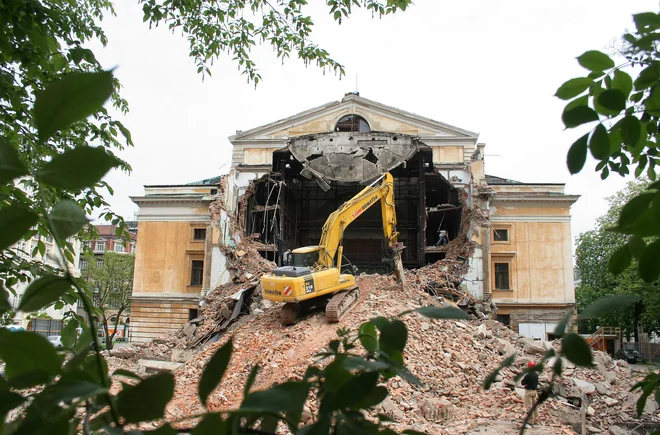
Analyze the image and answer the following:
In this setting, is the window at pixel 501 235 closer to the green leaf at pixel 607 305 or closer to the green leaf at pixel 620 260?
the green leaf at pixel 620 260

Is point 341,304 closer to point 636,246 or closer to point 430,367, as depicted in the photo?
point 430,367

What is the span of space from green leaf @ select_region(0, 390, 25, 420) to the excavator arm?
13.2 meters

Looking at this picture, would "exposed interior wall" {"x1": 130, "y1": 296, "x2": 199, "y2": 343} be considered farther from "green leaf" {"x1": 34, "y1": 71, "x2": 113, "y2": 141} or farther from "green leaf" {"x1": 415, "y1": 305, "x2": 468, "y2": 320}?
"green leaf" {"x1": 34, "y1": 71, "x2": 113, "y2": 141}

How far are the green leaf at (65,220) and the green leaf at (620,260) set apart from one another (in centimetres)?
125

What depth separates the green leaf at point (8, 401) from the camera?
0.70 metres

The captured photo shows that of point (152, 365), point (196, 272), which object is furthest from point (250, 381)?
point (196, 272)

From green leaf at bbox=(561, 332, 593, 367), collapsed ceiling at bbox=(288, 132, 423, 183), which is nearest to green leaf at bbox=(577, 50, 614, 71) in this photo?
green leaf at bbox=(561, 332, 593, 367)

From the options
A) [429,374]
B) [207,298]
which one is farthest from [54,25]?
[207,298]

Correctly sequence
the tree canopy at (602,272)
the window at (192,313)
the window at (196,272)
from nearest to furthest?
the window at (192,313)
the window at (196,272)
the tree canopy at (602,272)

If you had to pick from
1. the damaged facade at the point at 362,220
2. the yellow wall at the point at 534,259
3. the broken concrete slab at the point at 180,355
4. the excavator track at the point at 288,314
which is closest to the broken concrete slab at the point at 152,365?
the broken concrete slab at the point at 180,355

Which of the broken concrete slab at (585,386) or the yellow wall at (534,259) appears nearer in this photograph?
the broken concrete slab at (585,386)

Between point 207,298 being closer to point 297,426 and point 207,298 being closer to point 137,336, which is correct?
point 137,336

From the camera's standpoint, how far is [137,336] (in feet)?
92.3

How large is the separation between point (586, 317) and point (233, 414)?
658mm
